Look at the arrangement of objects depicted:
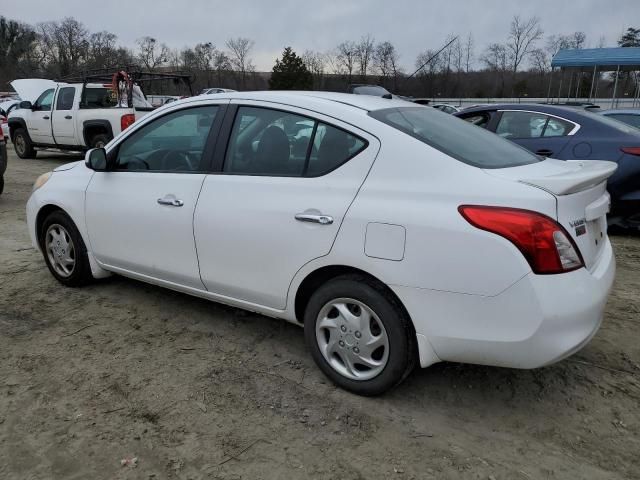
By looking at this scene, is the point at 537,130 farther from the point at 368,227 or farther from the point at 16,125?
the point at 16,125

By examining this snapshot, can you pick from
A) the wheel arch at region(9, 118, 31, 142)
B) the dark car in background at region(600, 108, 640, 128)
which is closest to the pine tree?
the wheel arch at region(9, 118, 31, 142)

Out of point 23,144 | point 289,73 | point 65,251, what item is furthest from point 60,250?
point 289,73

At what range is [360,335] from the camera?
2777 millimetres

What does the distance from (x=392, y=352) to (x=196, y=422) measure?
105 centimetres

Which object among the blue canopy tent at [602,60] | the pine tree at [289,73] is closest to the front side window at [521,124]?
the blue canopy tent at [602,60]

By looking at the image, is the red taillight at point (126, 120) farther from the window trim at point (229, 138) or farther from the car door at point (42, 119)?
the window trim at point (229, 138)

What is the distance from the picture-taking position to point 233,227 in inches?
124

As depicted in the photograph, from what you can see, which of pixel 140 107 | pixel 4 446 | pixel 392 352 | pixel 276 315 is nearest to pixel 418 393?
pixel 392 352

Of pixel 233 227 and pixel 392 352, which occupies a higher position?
pixel 233 227

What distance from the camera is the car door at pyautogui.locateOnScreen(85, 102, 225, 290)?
3.43m

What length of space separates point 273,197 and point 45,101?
501 inches

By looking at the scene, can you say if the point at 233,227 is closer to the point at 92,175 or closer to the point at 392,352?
the point at 392,352

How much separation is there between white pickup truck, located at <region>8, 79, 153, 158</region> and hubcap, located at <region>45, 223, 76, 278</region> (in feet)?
25.0

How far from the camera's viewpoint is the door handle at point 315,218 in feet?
9.03
